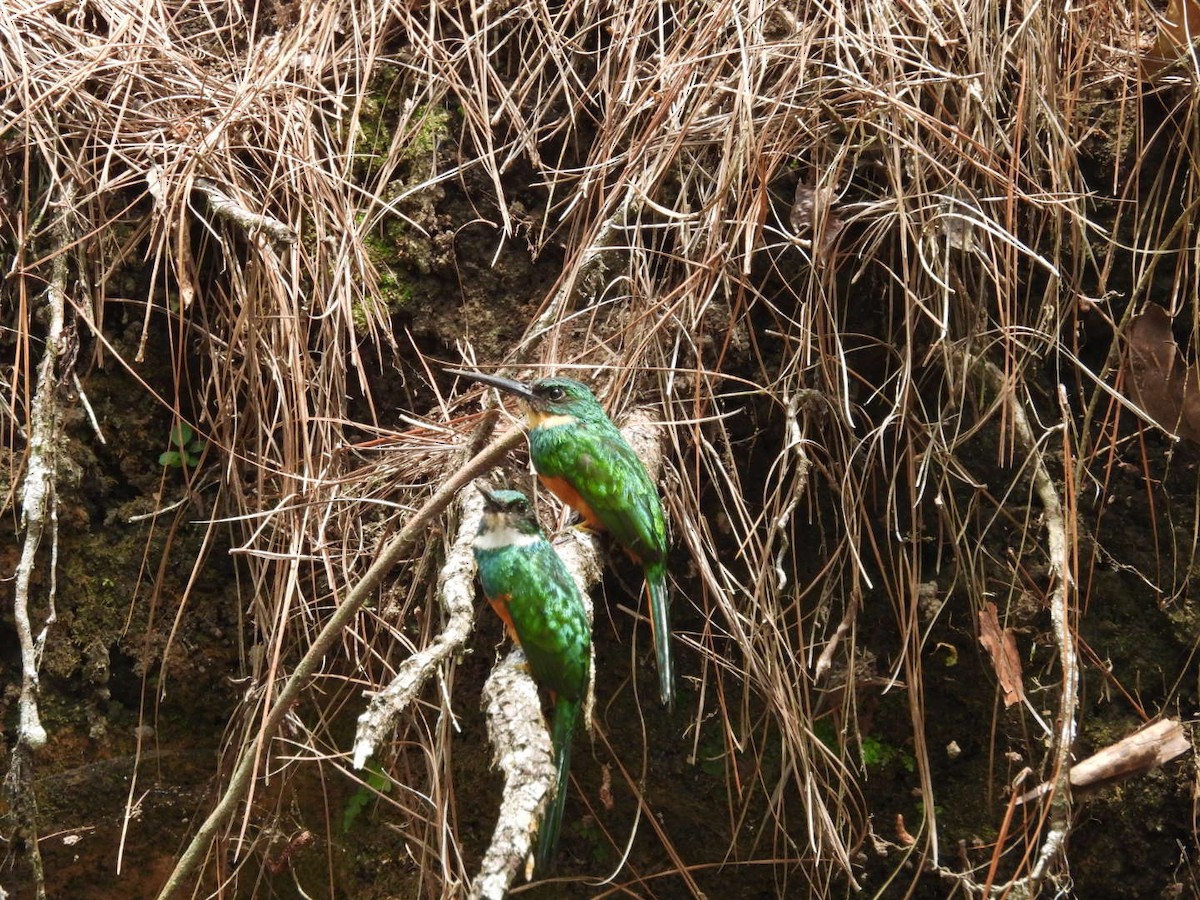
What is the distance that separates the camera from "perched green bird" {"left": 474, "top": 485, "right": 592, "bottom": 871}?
1.96m

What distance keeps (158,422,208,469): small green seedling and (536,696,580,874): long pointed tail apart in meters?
1.06

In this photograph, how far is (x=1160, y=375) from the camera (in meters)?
2.36

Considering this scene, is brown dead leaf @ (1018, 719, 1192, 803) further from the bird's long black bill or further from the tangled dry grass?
the bird's long black bill

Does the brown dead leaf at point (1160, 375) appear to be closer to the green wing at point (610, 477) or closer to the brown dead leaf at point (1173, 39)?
the brown dead leaf at point (1173, 39)

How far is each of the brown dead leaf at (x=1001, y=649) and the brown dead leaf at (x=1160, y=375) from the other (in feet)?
1.83

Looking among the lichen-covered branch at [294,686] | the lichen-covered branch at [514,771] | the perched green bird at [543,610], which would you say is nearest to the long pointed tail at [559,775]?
the perched green bird at [543,610]

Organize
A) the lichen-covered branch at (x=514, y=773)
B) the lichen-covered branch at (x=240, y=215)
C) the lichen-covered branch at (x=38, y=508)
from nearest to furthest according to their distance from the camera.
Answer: the lichen-covered branch at (x=514, y=773)
the lichen-covered branch at (x=38, y=508)
the lichen-covered branch at (x=240, y=215)

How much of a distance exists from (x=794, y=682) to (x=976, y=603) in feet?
1.39

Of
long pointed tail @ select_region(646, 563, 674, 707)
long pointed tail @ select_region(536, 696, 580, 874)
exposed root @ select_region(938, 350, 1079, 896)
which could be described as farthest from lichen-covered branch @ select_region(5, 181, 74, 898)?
exposed root @ select_region(938, 350, 1079, 896)

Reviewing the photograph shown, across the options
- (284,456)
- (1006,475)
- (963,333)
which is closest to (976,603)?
(1006,475)

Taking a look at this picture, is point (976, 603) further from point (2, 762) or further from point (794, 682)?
point (2, 762)

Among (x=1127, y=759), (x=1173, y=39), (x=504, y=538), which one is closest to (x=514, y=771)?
(x=504, y=538)

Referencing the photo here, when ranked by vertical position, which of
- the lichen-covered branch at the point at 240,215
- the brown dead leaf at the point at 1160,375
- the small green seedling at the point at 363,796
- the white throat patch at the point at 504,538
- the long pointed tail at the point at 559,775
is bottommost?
the small green seedling at the point at 363,796

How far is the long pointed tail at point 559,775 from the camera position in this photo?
1815 mm
